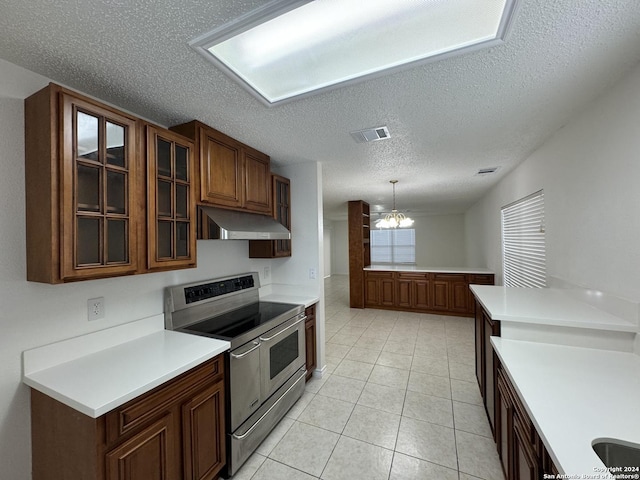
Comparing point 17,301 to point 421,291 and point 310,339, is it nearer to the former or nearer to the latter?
point 310,339

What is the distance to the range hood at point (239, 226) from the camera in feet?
5.97

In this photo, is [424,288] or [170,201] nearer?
[170,201]

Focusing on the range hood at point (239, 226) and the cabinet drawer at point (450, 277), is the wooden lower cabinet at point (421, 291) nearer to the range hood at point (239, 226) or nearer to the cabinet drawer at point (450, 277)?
the cabinet drawer at point (450, 277)

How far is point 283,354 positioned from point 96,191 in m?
1.75

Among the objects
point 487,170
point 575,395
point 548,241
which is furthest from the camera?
point 487,170

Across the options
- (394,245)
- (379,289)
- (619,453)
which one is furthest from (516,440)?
(394,245)

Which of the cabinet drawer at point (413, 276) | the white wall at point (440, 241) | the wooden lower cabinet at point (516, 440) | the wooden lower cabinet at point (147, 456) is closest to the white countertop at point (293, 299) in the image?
the wooden lower cabinet at point (147, 456)

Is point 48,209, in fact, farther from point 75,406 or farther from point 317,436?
point 317,436

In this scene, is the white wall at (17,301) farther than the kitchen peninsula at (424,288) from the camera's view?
No

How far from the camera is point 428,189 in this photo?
15.0ft

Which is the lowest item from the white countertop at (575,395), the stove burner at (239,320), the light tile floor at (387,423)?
the light tile floor at (387,423)

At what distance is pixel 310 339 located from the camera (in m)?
2.73

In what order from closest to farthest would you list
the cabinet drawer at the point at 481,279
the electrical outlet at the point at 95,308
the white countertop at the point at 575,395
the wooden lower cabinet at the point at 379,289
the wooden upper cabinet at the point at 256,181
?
the white countertop at the point at 575,395 < the electrical outlet at the point at 95,308 < the wooden upper cabinet at the point at 256,181 < the cabinet drawer at the point at 481,279 < the wooden lower cabinet at the point at 379,289

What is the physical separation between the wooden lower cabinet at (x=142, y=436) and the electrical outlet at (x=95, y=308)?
1.34 feet
